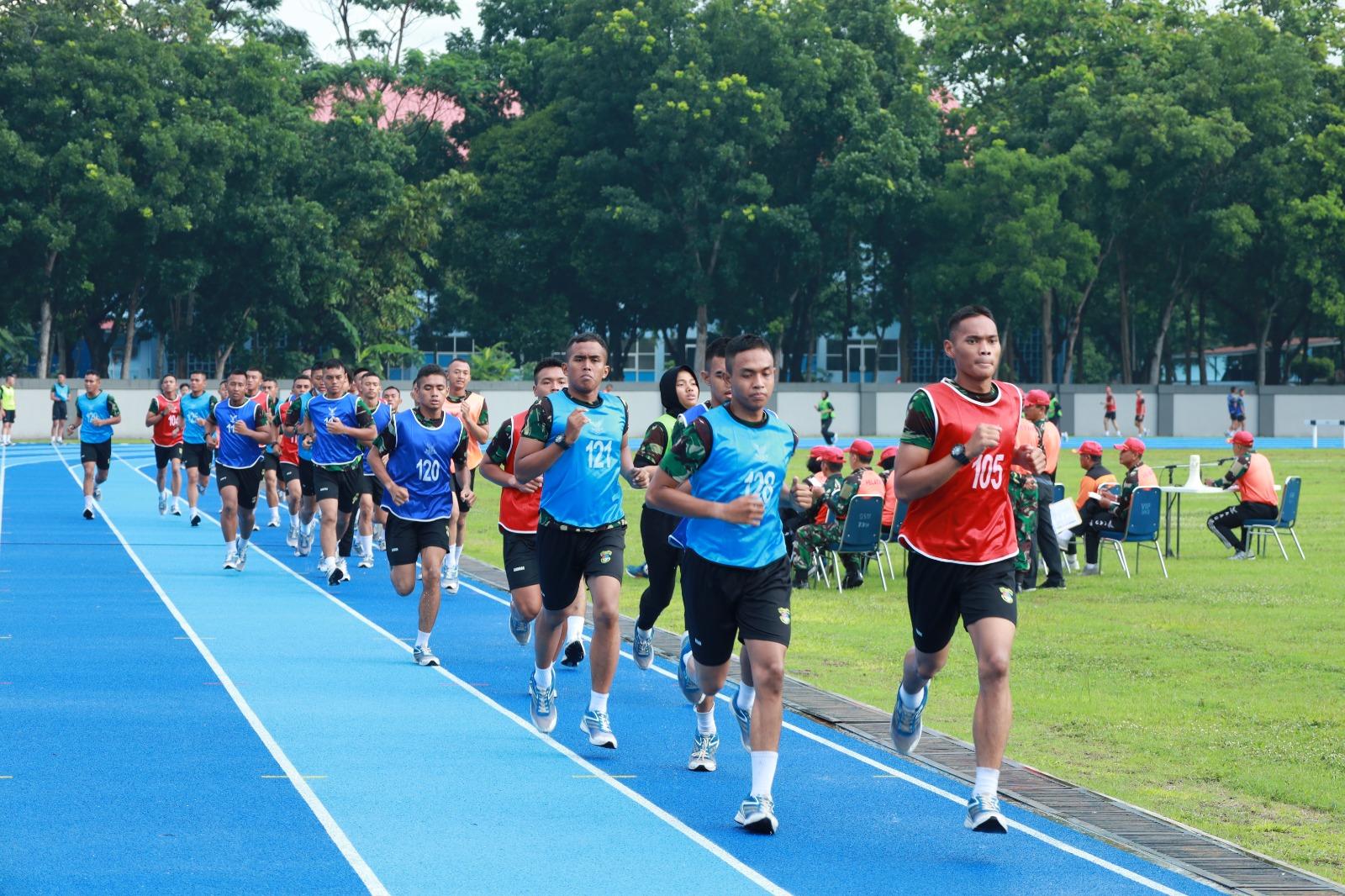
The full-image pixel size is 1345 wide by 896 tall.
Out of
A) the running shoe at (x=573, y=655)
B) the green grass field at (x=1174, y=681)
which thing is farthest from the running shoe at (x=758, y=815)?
the running shoe at (x=573, y=655)

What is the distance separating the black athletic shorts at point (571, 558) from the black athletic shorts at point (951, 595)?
6.63ft

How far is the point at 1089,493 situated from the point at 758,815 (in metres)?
12.0

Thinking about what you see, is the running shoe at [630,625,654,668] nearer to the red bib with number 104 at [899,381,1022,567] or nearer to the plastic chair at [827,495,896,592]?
the red bib with number 104 at [899,381,1022,567]

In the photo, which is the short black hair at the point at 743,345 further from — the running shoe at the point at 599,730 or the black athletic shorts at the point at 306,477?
the black athletic shorts at the point at 306,477

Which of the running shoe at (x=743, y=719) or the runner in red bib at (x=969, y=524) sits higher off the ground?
the runner in red bib at (x=969, y=524)

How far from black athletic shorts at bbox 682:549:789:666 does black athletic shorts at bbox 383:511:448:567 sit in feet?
14.4

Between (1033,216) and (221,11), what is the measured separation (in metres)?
26.8

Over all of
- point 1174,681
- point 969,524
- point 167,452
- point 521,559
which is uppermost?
point 969,524

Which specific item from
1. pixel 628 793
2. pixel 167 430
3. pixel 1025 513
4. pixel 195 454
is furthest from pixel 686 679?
pixel 167 430

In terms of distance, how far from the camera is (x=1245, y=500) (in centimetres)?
1958

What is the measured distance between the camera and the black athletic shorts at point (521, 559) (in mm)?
9930

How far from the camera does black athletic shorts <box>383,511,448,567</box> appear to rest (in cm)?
1159

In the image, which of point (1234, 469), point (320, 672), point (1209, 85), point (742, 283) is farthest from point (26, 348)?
point (320, 672)

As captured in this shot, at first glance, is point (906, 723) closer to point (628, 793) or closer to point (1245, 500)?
point (628, 793)
